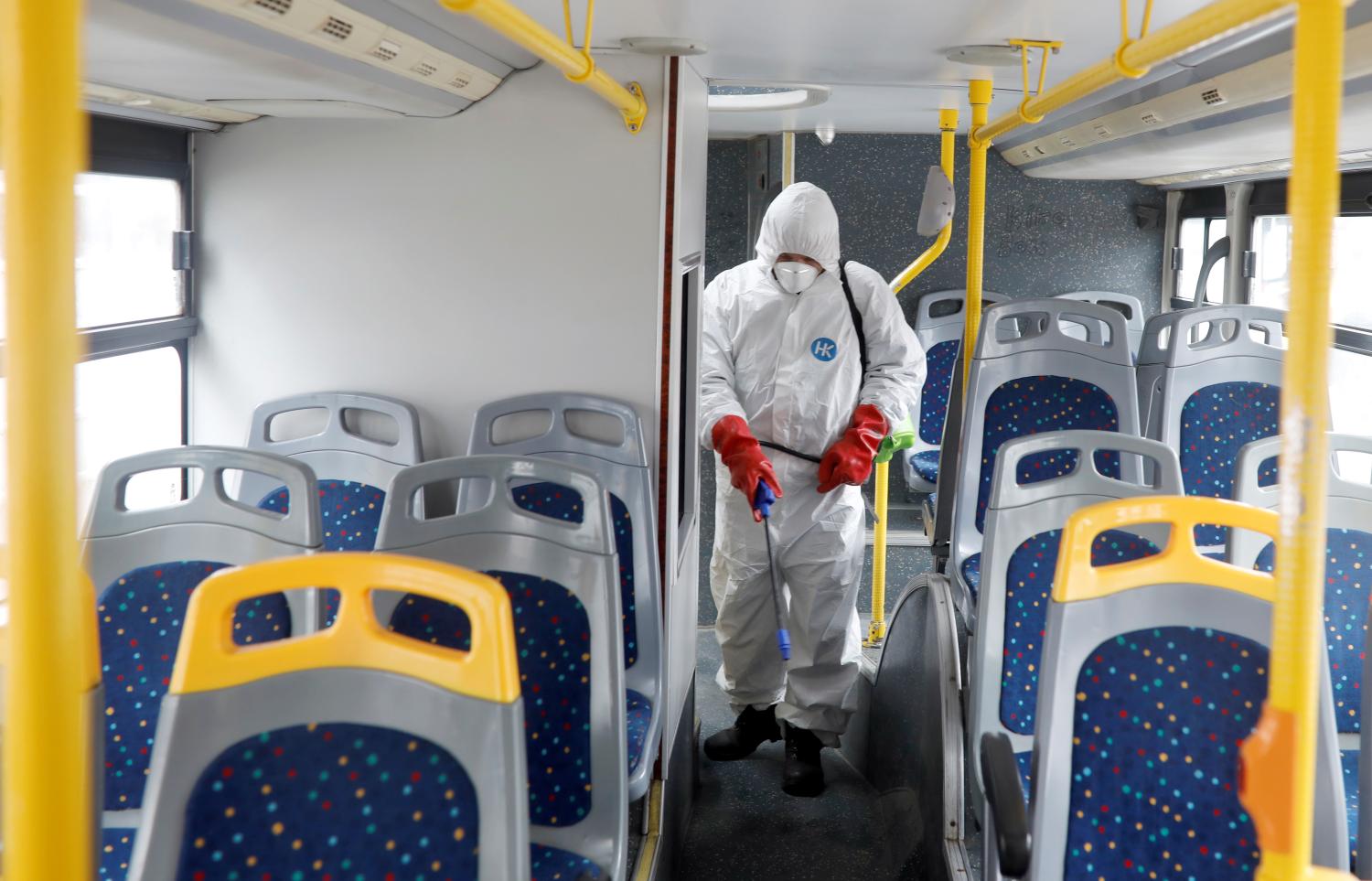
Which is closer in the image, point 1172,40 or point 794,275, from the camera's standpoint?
point 1172,40

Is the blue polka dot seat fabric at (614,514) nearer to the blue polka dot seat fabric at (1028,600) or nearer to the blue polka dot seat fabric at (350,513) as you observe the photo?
the blue polka dot seat fabric at (350,513)

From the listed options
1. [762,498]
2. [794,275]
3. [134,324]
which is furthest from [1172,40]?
[134,324]

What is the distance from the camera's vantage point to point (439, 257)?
11.2 feet

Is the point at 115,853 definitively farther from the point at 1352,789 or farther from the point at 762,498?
the point at 1352,789

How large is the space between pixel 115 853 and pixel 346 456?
1.44 m

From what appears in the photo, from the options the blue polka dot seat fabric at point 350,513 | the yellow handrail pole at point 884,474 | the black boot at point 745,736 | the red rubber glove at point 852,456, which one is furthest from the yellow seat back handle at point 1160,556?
the yellow handrail pole at point 884,474

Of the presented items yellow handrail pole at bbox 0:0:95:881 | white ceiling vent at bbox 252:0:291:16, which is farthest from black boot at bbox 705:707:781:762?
yellow handrail pole at bbox 0:0:95:881

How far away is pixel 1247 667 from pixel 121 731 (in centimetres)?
208

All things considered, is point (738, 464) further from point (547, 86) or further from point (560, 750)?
point (560, 750)

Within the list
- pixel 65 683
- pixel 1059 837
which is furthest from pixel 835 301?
pixel 65 683

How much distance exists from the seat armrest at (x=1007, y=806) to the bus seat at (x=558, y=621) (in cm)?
67

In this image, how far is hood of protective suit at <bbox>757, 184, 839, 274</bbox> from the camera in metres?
3.96

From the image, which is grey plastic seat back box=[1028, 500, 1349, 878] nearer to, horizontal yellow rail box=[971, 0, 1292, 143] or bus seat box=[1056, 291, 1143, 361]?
horizontal yellow rail box=[971, 0, 1292, 143]

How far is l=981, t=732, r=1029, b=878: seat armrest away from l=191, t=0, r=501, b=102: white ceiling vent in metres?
1.67
